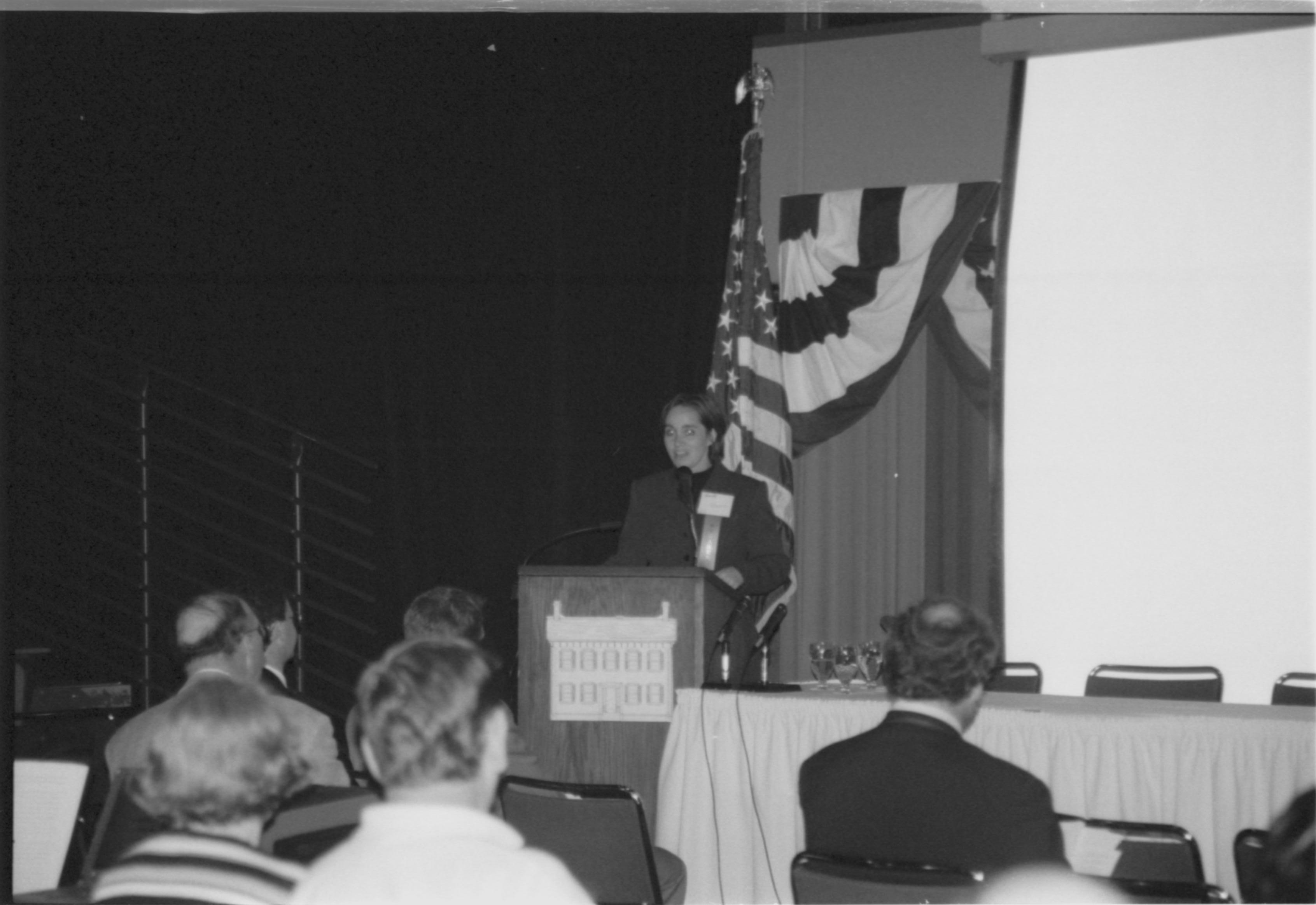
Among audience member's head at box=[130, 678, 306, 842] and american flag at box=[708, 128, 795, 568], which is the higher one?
american flag at box=[708, 128, 795, 568]

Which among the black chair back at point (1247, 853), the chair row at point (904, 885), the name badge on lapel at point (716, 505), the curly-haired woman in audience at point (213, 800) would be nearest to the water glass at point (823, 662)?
the name badge on lapel at point (716, 505)

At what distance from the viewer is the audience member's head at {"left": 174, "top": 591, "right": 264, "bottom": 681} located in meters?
3.18

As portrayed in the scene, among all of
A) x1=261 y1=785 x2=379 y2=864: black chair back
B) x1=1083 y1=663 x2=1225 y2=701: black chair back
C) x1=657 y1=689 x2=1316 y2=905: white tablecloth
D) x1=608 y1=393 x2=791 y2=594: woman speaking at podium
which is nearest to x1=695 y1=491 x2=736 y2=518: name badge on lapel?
x1=608 y1=393 x2=791 y2=594: woman speaking at podium

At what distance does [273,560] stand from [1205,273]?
189 inches

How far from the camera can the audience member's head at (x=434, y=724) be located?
1.67 metres

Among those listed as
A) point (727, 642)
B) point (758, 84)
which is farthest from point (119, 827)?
point (758, 84)

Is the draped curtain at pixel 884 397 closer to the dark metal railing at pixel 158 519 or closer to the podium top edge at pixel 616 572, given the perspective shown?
the dark metal railing at pixel 158 519

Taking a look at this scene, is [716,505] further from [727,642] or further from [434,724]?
[434,724]

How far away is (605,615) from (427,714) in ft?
8.24

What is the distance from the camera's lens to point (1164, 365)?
245 inches

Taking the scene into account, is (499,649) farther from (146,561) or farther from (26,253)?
(26,253)

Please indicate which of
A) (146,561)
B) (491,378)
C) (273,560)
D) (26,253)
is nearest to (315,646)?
(273,560)

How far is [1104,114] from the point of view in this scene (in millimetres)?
6285

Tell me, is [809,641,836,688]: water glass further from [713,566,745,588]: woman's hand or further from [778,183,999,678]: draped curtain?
[778,183,999,678]: draped curtain
